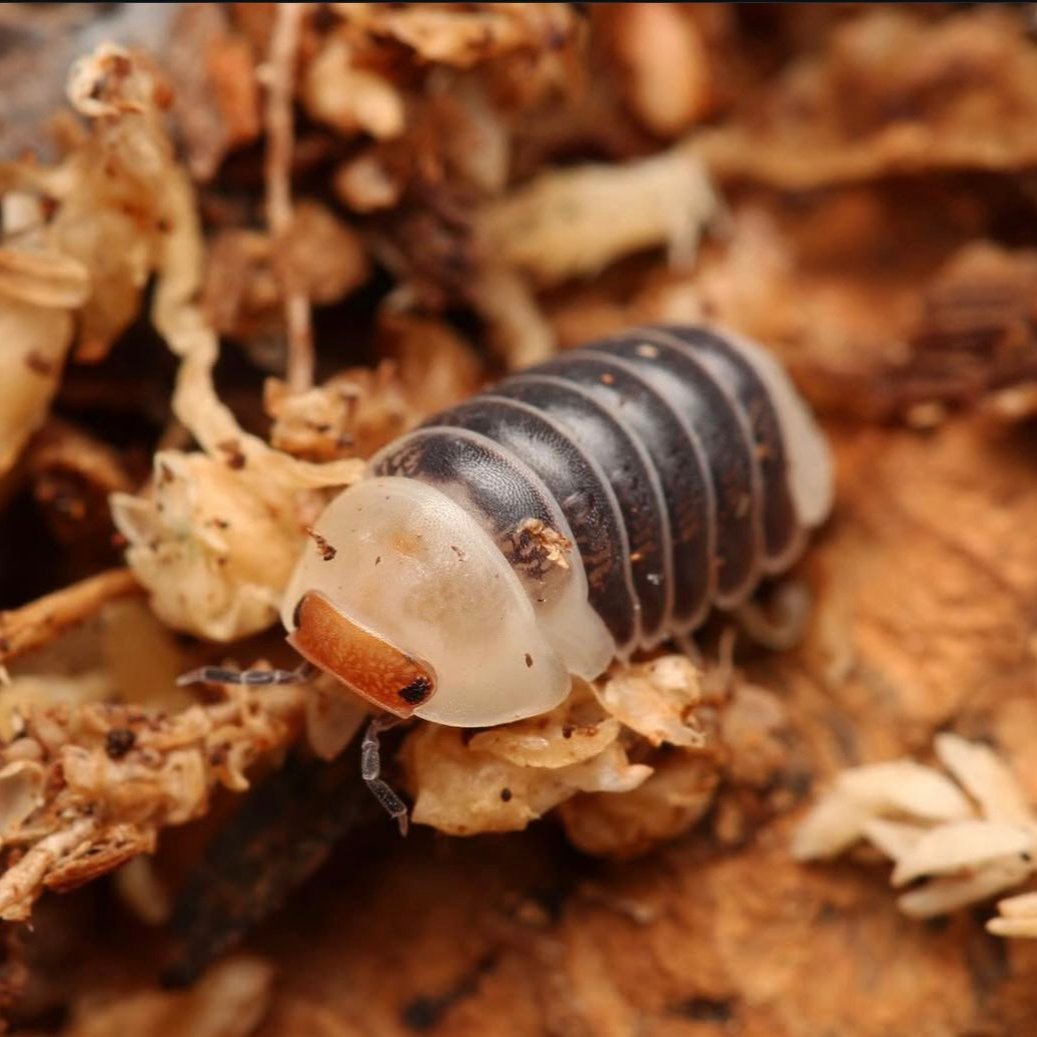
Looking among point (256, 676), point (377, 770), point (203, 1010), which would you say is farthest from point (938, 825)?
point (203, 1010)

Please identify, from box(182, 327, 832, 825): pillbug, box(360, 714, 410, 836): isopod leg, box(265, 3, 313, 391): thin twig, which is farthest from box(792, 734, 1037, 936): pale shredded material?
box(265, 3, 313, 391): thin twig

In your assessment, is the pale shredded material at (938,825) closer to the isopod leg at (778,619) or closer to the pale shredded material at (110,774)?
the isopod leg at (778,619)

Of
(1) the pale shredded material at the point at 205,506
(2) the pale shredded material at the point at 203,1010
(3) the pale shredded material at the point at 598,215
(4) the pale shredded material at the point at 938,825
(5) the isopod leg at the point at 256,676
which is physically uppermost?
(3) the pale shredded material at the point at 598,215

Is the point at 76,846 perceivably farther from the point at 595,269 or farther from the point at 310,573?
the point at 595,269

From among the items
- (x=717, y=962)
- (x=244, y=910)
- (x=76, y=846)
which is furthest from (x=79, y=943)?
(x=717, y=962)

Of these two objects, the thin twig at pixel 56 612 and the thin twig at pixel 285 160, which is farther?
the thin twig at pixel 285 160

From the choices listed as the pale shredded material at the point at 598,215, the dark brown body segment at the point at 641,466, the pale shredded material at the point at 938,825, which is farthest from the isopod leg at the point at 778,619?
the pale shredded material at the point at 598,215

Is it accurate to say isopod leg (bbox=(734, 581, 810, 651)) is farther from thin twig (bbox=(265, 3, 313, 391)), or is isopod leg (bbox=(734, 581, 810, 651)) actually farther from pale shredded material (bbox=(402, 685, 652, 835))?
thin twig (bbox=(265, 3, 313, 391))
